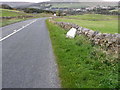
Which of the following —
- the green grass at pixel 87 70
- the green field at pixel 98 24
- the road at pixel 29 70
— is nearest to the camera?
the road at pixel 29 70

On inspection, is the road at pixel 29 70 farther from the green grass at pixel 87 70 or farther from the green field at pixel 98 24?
the green field at pixel 98 24

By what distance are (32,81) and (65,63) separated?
8.87 feet

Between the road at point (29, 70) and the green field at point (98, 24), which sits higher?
the road at point (29, 70)

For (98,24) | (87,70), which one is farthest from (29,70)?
(98,24)

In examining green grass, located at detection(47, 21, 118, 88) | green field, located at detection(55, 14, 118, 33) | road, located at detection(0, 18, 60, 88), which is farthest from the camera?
green field, located at detection(55, 14, 118, 33)

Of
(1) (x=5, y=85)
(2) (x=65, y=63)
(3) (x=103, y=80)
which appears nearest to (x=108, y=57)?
(2) (x=65, y=63)

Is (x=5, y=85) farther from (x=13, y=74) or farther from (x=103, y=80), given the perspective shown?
(x=103, y=80)

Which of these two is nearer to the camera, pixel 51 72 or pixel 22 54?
pixel 51 72

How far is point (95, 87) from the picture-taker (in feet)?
22.0

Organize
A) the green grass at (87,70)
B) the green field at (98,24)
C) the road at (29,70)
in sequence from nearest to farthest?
the road at (29,70) → the green grass at (87,70) → the green field at (98,24)

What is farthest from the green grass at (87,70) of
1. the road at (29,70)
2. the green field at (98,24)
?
the green field at (98,24)

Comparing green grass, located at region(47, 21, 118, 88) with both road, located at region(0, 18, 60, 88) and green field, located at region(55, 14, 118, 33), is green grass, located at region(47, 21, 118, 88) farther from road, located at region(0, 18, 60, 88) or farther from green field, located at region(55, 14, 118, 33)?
green field, located at region(55, 14, 118, 33)

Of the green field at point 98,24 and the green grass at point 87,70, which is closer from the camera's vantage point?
the green grass at point 87,70

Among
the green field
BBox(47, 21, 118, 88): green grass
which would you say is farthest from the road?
the green field
